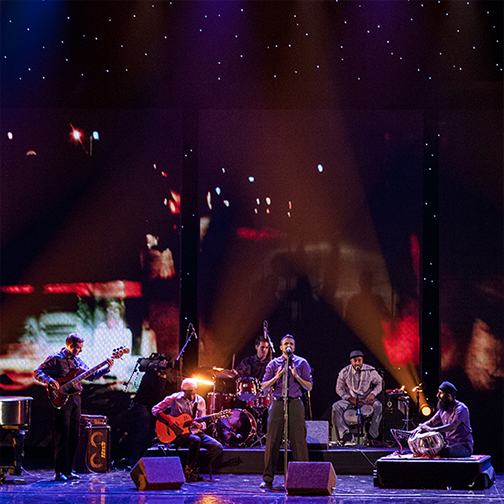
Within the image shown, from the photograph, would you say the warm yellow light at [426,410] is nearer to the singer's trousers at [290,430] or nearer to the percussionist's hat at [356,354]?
the percussionist's hat at [356,354]

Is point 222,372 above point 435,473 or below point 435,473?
above

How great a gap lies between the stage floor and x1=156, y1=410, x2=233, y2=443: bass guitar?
0.64 metres

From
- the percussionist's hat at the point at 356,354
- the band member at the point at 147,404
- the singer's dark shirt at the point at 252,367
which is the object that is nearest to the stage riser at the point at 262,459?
the band member at the point at 147,404

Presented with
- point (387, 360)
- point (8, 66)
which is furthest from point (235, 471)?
point (8, 66)

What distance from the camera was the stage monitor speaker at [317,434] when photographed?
33.5 ft

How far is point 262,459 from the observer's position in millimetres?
10219

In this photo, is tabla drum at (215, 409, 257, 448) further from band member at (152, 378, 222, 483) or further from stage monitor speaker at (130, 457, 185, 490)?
stage monitor speaker at (130, 457, 185, 490)

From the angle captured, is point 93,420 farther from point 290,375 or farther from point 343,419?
point 343,419

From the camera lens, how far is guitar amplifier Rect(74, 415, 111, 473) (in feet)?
33.8

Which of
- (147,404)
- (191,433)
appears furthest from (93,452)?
(191,433)

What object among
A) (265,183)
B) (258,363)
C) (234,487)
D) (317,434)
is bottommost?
(234,487)

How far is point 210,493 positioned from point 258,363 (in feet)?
9.84

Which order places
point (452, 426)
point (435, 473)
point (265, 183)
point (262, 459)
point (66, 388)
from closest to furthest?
point (435, 473), point (452, 426), point (66, 388), point (262, 459), point (265, 183)

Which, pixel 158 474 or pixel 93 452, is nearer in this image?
pixel 158 474
